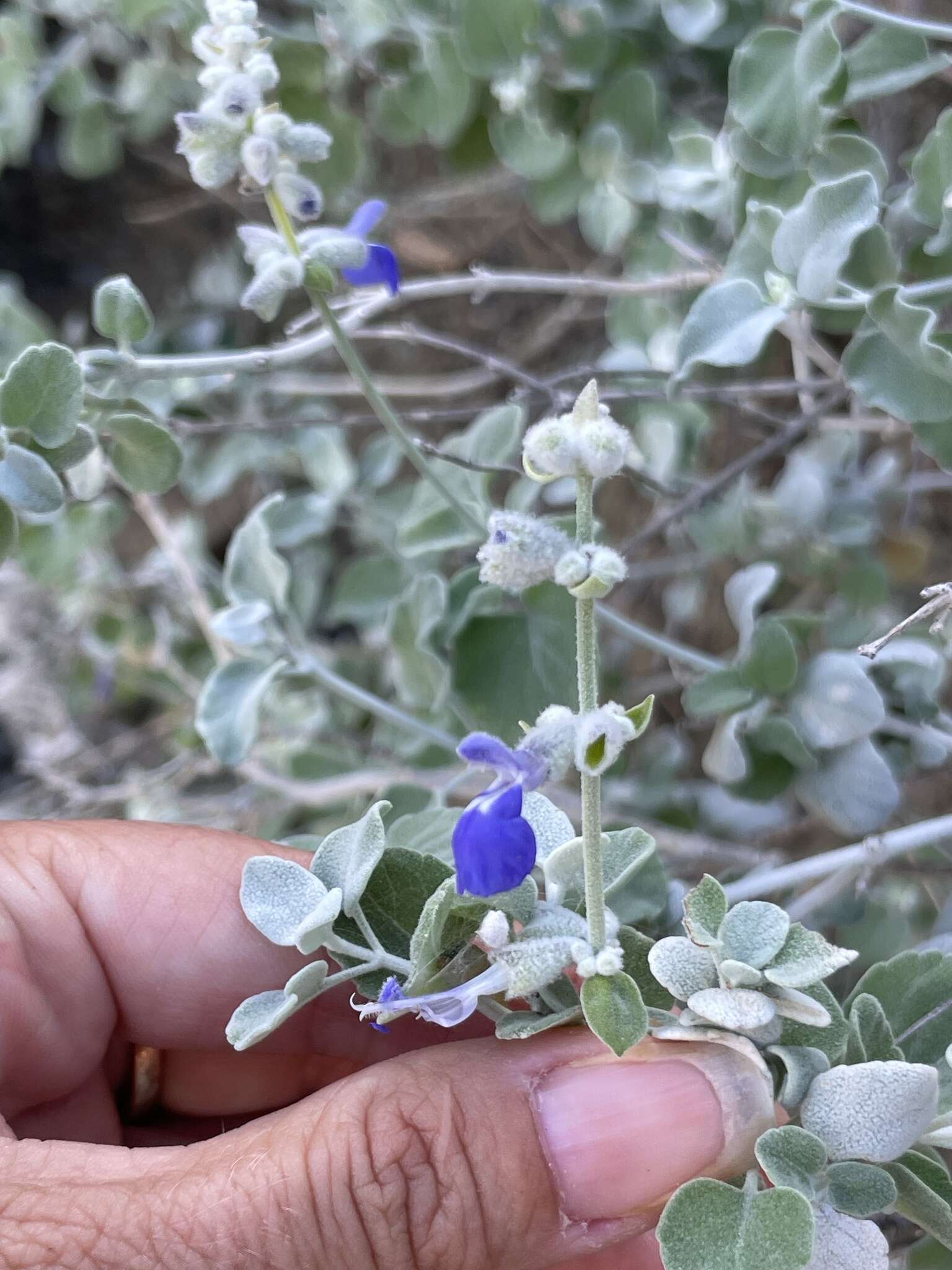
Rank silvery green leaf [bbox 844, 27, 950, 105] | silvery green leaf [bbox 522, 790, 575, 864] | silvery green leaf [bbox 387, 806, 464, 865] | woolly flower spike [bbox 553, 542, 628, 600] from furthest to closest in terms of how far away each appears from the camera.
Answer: silvery green leaf [bbox 844, 27, 950, 105]
silvery green leaf [bbox 387, 806, 464, 865]
silvery green leaf [bbox 522, 790, 575, 864]
woolly flower spike [bbox 553, 542, 628, 600]

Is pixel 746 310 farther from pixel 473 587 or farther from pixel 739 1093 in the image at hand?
pixel 739 1093

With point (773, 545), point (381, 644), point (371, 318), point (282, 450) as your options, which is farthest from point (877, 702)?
point (371, 318)

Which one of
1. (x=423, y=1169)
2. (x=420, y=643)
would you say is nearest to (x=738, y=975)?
(x=423, y=1169)

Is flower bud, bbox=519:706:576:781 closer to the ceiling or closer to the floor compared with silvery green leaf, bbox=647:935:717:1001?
closer to the ceiling

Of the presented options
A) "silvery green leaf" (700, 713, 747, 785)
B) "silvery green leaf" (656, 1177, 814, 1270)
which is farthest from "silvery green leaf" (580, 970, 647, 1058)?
"silvery green leaf" (700, 713, 747, 785)

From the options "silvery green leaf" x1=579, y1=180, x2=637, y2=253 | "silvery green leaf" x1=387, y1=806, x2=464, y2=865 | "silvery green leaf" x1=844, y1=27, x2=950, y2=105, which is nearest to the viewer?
"silvery green leaf" x1=387, y1=806, x2=464, y2=865

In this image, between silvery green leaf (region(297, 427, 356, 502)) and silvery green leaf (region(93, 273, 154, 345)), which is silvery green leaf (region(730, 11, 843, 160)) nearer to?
silvery green leaf (region(93, 273, 154, 345))
